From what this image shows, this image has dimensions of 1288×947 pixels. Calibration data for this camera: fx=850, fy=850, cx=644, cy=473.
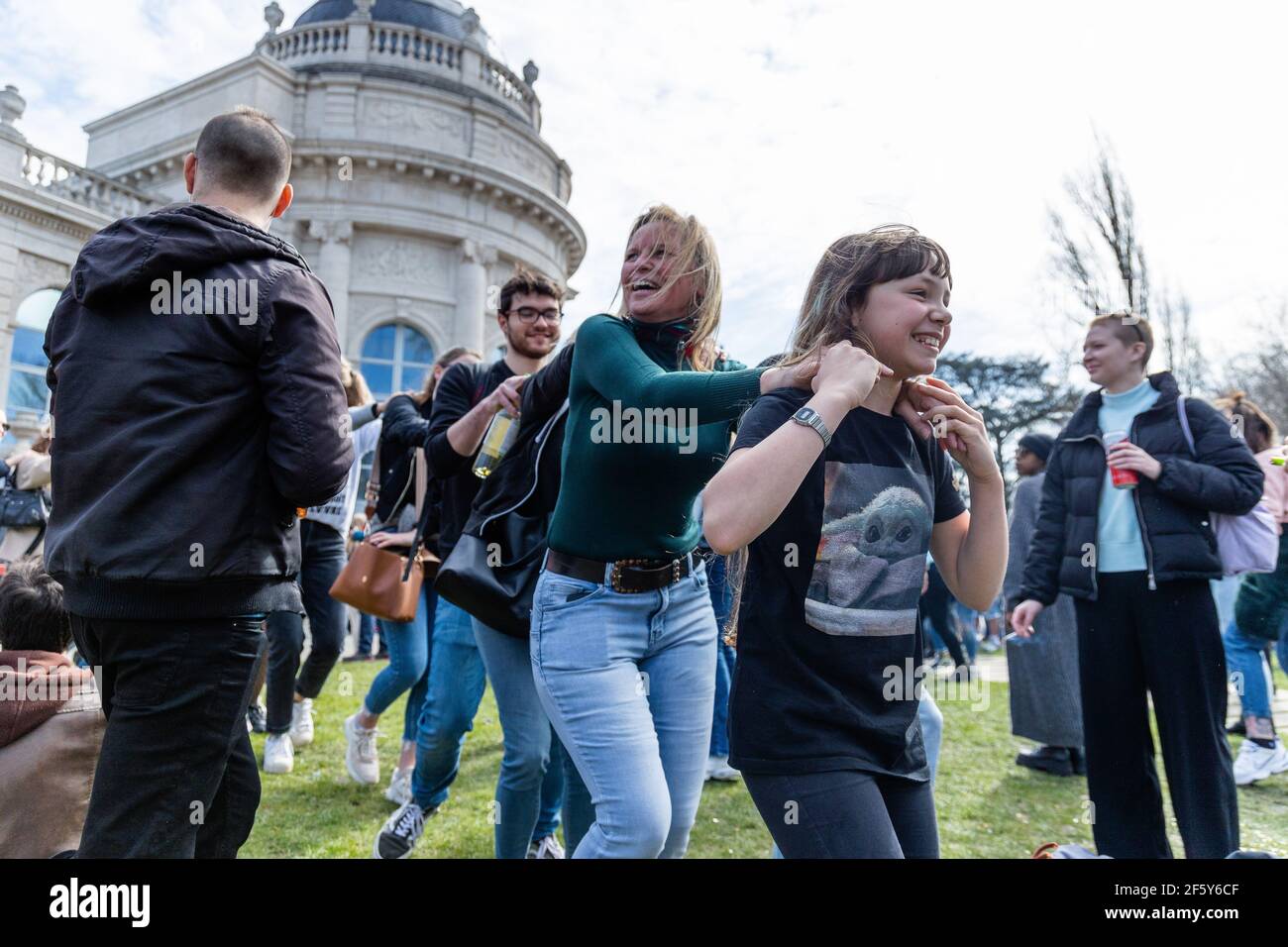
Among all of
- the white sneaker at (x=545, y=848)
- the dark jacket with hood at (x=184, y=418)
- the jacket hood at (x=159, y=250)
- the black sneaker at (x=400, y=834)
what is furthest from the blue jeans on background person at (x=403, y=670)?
the jacket hood at (x=159, y=250)

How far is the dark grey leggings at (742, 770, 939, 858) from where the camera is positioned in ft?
5.57

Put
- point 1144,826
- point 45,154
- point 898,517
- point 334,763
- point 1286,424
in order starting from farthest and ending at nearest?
point 1286,424
point 45,154
point 334,763
point 1144,826
point 898,517

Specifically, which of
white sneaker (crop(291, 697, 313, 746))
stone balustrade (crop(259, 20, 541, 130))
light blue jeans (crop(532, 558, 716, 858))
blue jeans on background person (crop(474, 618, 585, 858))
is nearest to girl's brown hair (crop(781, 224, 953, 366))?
light blue jeans (crop(532, 558, 716, 858))

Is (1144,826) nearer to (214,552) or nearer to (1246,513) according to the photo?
(1246,513)

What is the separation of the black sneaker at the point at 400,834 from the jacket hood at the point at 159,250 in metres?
2.36

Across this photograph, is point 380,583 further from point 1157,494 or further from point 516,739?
point 1157,494

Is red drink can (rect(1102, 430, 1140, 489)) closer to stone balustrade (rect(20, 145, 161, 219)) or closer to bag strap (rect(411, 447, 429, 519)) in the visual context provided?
bag strap (rect(411, 447, 429, 519))

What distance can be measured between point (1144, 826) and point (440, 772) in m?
2.86

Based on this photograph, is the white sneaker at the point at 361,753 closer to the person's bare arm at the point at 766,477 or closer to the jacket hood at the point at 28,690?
the jacket hood at the point at 28,690

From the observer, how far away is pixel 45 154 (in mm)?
17891

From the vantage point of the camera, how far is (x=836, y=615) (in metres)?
1.83

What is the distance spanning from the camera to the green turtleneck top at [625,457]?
2.23 m

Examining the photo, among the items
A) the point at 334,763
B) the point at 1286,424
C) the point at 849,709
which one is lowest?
the point at 334,763
